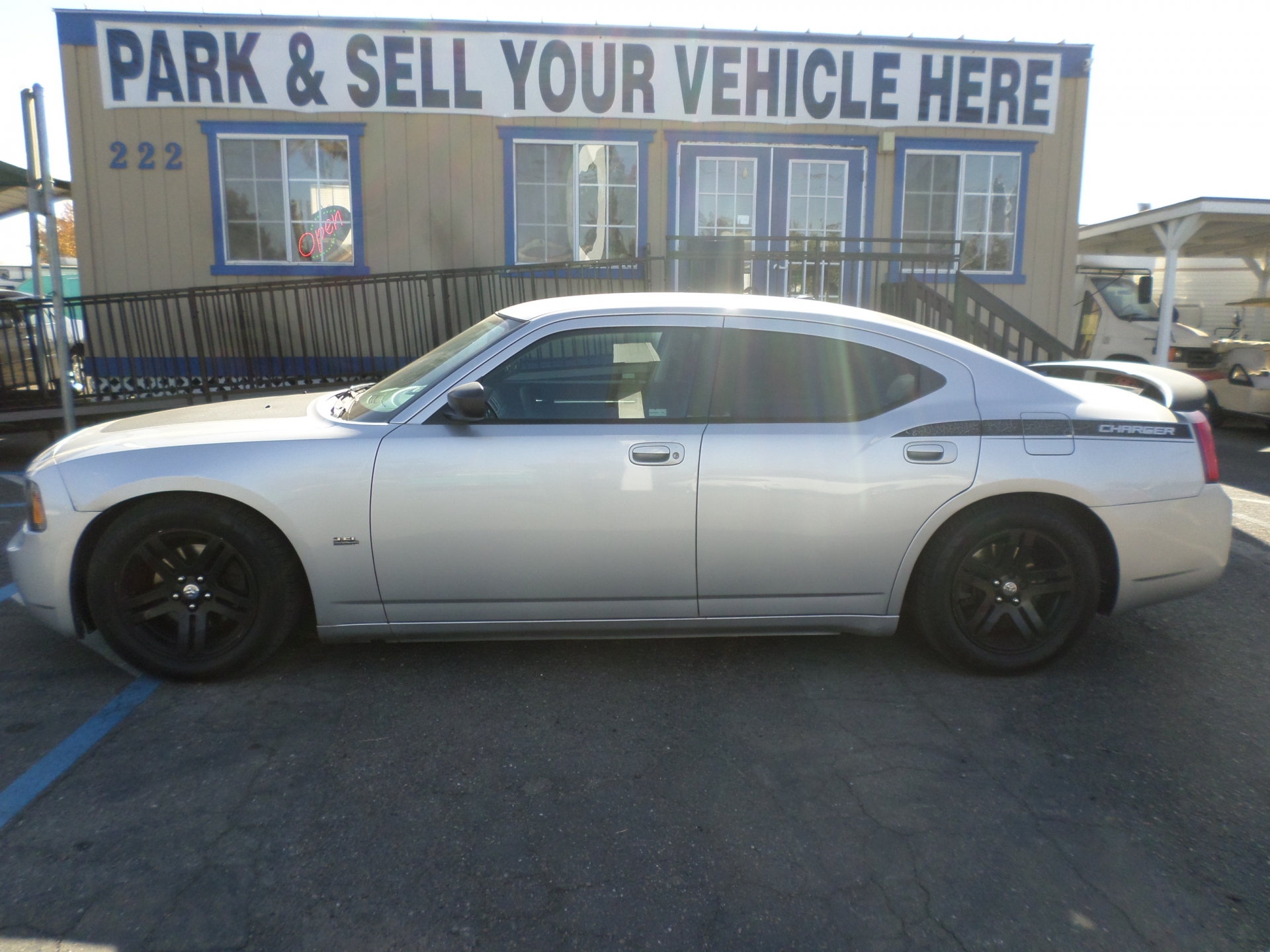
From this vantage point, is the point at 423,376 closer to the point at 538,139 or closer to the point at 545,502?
the point at 545,502

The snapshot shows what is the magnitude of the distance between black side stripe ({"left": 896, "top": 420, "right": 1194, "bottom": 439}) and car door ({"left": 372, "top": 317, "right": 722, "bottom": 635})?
0.91m

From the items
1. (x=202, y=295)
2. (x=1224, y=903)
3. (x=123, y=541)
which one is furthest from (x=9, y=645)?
(x=202, y=295)

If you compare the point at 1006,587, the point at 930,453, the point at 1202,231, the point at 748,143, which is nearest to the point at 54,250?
the point at 748,143

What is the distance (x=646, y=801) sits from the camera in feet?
9.43

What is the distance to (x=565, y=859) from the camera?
8.46ft

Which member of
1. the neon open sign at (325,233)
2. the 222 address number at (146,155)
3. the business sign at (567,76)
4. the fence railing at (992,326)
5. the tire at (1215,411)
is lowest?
the tire at (1215,411)

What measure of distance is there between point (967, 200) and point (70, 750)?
11468mm

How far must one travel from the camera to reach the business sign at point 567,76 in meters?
10.7

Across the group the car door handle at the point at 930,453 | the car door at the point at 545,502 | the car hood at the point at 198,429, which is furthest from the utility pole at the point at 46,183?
the car door handle at the point at 930,453

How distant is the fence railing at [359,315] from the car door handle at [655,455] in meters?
5.97

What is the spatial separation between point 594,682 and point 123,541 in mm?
1835

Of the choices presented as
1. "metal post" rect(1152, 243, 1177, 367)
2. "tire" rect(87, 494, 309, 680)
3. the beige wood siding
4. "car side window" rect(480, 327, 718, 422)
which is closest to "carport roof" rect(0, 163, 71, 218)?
the beige wood siding

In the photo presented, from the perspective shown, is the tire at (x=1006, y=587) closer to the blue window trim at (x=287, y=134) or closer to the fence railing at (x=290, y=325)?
the fence railing at (x=290, y=325)

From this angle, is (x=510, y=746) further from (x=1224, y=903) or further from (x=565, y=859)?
(x=1224, y=903)
